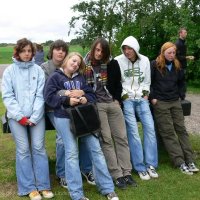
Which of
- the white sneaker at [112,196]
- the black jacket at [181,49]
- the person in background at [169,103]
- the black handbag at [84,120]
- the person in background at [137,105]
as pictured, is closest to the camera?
the black handbag at [84,120]

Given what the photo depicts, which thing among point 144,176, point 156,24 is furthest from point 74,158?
point 156,24

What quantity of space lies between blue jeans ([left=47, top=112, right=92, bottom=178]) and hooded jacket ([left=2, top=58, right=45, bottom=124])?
0.35m

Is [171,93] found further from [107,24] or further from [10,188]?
[107,24]

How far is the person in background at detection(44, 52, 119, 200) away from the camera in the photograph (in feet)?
15.6

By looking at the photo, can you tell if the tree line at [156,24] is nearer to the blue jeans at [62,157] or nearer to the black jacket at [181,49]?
the black jacket at [181,49]

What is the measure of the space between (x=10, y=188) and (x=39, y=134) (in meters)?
0.91

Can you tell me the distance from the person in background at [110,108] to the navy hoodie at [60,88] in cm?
34

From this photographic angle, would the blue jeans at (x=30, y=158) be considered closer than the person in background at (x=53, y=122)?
Yes

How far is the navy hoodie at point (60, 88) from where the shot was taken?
15.7ft

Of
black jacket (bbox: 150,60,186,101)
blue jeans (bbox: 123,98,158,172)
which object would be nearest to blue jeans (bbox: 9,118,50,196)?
blue jeans (bbox: 123,98,158,172)

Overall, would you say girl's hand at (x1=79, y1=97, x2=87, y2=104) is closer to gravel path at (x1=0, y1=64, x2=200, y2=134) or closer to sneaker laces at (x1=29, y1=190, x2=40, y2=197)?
sneaker laces at (x1=29, y1=190, x2=40, y2=197)

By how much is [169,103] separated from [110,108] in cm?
108

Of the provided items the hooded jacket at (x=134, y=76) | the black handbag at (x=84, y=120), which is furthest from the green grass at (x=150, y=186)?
the hooded jacket at (x=134, y=76)

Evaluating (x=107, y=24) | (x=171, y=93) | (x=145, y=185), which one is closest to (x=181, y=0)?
(x=107, y=24)
